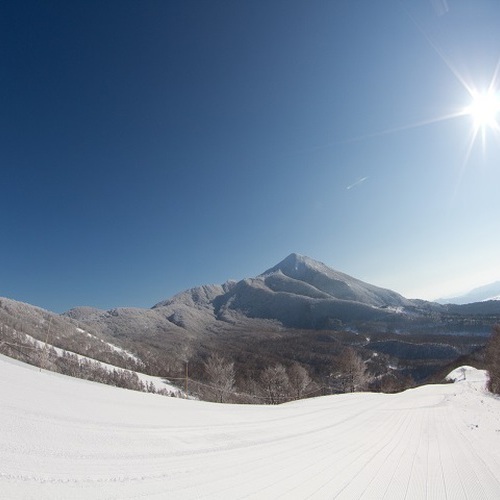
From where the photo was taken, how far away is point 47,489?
288 centimetres

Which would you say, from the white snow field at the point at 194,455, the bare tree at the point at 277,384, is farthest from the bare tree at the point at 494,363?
the bare tree at the point at 277,384

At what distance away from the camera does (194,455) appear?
4.72m

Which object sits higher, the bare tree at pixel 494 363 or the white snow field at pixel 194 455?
the white snow field at pixel 194 455

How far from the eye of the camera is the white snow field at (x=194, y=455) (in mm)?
3367

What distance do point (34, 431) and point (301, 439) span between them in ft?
18.2

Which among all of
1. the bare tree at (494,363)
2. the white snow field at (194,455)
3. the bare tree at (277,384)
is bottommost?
the bare tree at (277,384)

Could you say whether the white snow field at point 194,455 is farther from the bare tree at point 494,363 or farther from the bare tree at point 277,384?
the bare tree at point 277,384

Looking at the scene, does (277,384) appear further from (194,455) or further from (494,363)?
(194,455)

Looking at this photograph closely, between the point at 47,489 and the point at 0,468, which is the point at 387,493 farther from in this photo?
the point at 0,468

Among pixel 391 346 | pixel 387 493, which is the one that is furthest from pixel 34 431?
pixel 391 346

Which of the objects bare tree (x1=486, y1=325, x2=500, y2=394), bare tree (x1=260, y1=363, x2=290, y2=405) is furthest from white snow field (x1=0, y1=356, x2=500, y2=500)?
bare tree (x1=260, y1=363, x2=290, y2=405)

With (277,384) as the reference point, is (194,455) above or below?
above

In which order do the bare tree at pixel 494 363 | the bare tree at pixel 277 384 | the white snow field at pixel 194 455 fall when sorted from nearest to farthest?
1. the white snow field at pixel 194 455
2. the bare tree at pixel 494 363
3. the bare tree at pixel 277 384

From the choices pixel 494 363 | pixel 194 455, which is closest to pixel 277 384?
pixel 494 363
